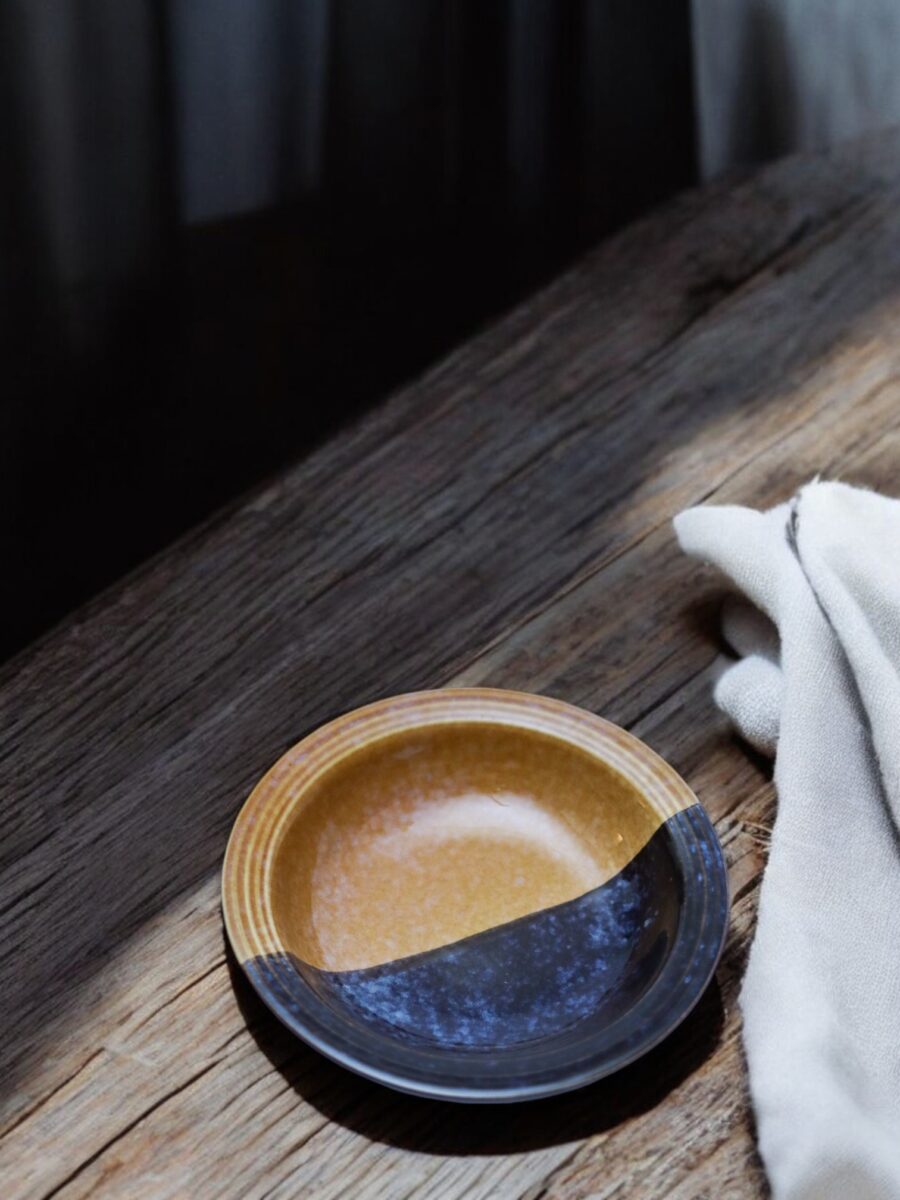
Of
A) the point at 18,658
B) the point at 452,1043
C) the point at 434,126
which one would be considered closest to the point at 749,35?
the point at 434,126

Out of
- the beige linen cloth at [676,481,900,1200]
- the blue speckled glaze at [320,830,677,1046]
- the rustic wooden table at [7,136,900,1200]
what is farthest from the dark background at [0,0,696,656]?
the blue speckled glaze at [320,830,677,1046]

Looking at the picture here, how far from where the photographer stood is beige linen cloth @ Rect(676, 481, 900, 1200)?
611 millimetres

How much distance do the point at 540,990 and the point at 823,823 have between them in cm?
18

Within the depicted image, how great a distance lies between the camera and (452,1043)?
677mm

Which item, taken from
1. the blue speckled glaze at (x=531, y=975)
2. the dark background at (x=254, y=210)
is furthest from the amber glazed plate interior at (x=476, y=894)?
the dark background at (x=254, y=210)

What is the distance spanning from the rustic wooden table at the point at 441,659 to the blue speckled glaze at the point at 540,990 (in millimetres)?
29

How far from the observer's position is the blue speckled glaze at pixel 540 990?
2.09 feet

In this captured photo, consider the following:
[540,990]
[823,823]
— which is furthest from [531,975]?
[823,823]

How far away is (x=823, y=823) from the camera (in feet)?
2.44

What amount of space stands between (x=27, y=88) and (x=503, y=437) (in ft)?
1.71

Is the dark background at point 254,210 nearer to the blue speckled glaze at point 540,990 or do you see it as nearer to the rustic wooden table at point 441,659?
the rustic wooden table at point 441,659

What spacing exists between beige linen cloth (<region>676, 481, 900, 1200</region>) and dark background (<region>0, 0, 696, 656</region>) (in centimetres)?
70

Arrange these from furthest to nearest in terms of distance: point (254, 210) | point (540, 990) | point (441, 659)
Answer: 1. point (254, 210)
2. point (441, 659)
3. point (540, 990)

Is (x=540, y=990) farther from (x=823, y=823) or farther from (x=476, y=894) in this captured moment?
(x=823, y=823)
